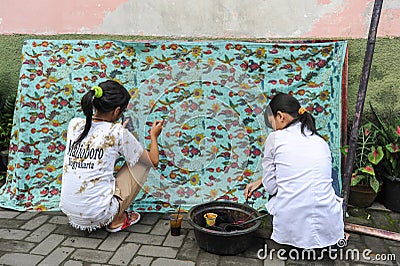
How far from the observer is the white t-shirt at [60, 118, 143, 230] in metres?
2.53

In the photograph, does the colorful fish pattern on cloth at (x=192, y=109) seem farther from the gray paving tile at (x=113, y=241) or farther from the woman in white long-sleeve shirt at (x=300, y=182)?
the woman in white long-sleeve shirt at (x=300, y=182)

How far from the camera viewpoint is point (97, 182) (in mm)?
2545

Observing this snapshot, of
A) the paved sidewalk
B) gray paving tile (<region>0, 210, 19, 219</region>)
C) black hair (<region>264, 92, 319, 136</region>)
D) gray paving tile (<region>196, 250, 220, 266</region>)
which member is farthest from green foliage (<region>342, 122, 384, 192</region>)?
gray paving tile (<region>0, 210, 19, 219</region>)

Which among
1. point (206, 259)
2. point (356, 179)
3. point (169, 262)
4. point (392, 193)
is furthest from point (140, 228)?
point (392, 193)

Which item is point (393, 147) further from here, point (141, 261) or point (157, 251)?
point (141, 261)

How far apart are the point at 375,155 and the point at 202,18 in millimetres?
1879

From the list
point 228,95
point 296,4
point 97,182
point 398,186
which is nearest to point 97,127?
point 97,182

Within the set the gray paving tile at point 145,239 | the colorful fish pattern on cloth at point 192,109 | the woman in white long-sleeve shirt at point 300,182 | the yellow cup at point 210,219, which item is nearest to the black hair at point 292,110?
the woman in white long-sleeve shirt at point 300,182

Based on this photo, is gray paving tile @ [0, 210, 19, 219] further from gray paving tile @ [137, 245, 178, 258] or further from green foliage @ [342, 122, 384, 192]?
green foliage @ [342, 122, 384, 192]

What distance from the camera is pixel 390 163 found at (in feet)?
10.2

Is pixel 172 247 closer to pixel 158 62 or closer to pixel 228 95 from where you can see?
pixel 228 95

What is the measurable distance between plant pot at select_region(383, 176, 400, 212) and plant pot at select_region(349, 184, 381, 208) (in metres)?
0.11

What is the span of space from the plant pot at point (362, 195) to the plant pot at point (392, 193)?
107 millimetres

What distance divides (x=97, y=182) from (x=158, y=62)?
1.19 meters
